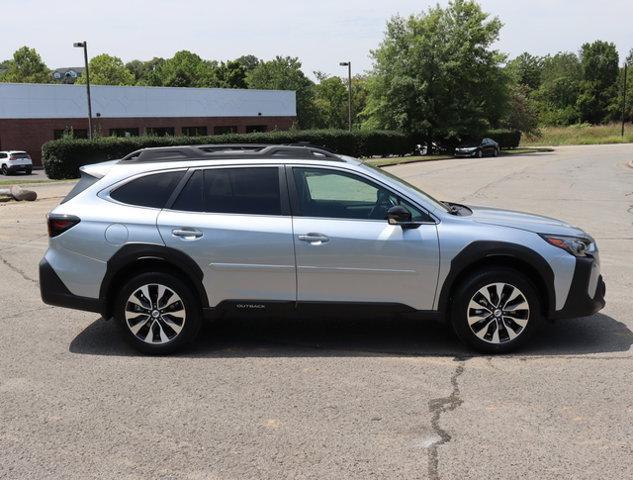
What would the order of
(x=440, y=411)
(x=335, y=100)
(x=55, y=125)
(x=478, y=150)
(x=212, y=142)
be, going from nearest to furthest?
(x=440, y=411) < (x=212, y=142) < (x=478, y=150) < (x=55, y=125) < (x=335, y=100)

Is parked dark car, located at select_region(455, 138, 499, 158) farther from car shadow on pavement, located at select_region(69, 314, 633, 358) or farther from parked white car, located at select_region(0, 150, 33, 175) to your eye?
car shadow on pavement, located at select_region(69, 314, 633, 358)

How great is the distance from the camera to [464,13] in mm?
48312

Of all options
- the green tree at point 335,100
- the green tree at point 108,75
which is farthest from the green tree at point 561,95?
the green tree at point 108,75

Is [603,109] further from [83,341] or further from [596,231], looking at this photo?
[83,341]

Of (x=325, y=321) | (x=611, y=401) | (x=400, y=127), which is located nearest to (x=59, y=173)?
(x=400, y=127)

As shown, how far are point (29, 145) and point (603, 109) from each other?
82995 mm

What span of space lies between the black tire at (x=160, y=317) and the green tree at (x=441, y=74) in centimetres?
4367

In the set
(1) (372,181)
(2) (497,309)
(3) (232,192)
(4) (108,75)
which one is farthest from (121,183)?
(4) (108,75)

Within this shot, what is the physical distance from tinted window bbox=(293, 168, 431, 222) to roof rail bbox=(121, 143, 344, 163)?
0.20m

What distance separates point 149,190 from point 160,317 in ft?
3.44

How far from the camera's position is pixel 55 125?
51031mm

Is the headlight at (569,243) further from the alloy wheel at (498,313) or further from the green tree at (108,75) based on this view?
the green tree at (108,75)

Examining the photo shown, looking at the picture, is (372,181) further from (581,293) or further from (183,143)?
(183,143)

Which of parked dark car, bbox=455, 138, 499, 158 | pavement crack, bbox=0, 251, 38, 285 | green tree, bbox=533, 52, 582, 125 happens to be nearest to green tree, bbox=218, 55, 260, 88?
green tree, bbox=533, 52, 582, 125
